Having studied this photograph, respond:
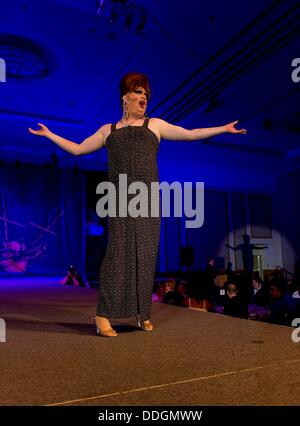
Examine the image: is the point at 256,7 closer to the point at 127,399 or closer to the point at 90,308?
the point at 90,308

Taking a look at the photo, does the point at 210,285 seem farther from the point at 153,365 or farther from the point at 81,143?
the point at 153,365

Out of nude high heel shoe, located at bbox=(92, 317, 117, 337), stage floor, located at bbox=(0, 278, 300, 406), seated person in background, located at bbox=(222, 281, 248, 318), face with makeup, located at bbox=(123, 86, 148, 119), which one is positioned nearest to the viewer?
stage floor, located at bbox=(0, 278, 300, 406)

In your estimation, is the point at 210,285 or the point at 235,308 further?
the point at 210,285

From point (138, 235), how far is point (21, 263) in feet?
31.2

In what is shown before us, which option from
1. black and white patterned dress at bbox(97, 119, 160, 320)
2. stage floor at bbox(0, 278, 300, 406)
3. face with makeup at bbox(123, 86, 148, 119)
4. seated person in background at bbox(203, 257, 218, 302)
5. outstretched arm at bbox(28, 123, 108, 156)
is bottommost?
seated person in background at bbox(203, 257, 218, 302)

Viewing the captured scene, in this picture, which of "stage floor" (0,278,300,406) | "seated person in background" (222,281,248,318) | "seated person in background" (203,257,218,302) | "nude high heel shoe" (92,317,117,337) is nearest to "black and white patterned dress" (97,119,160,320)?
"nude high heel shoe" (92,317,117,337)

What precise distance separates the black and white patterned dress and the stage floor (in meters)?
0.16

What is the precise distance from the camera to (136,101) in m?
1.89

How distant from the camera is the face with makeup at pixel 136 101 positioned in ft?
6.17

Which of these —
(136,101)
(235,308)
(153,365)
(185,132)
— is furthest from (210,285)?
(153,365)

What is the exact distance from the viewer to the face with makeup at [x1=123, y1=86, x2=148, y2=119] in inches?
74.0

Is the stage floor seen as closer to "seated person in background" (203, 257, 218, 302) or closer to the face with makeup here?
the face with makeup

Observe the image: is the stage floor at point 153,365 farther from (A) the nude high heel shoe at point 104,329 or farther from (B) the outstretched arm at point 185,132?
(B) the outstretched arm at point 185,132

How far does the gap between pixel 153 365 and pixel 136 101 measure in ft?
4.04
